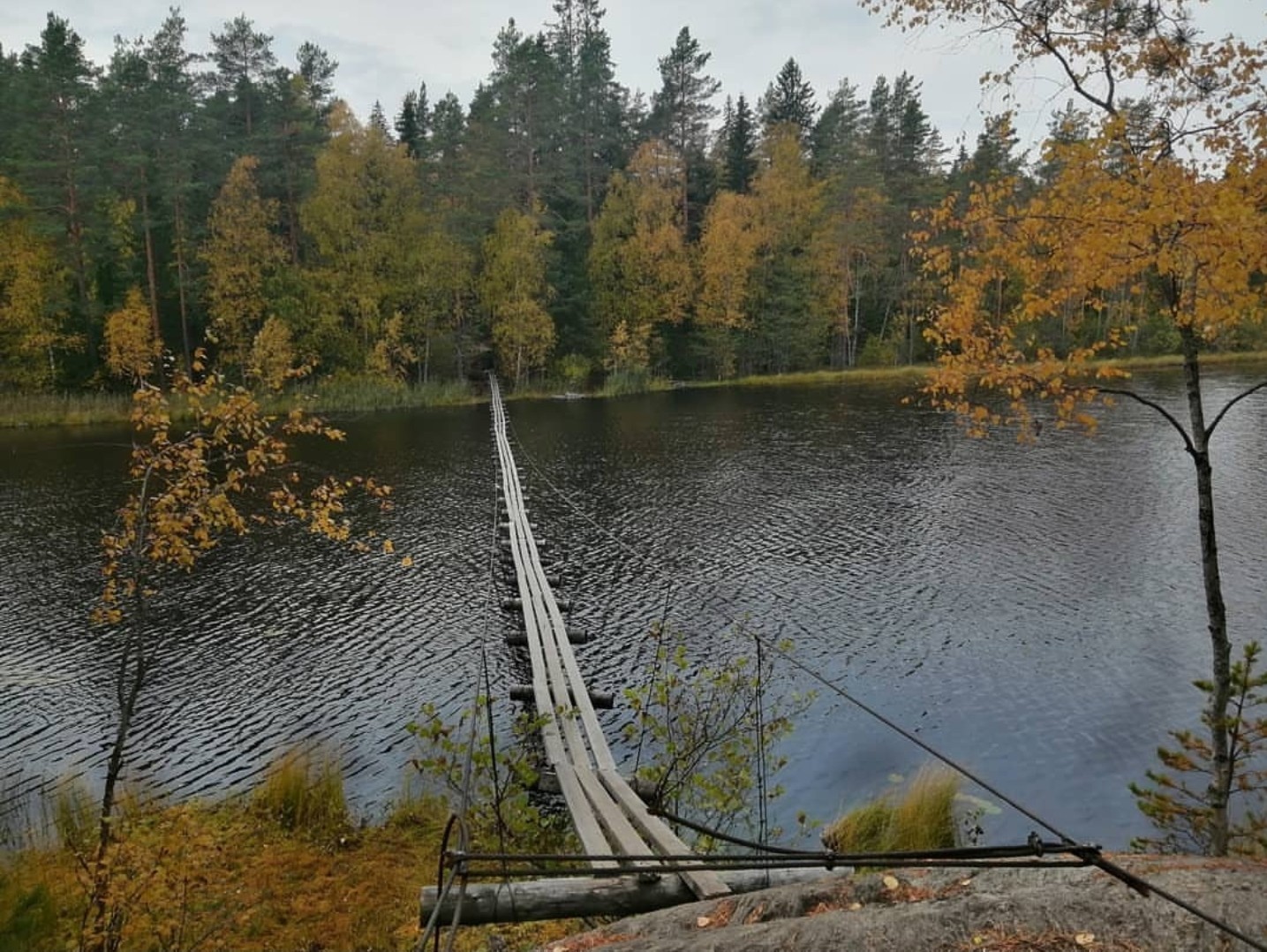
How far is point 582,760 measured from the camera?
789cm

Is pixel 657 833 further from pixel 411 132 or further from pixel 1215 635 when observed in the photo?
pixel 411 132

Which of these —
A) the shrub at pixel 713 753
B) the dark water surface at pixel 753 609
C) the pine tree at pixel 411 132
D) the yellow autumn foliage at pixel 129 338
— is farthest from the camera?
the pine tree at pixel 411 132

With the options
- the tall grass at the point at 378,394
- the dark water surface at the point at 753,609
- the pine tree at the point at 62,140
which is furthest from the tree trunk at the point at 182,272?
the dark water surface at the point at 753,609

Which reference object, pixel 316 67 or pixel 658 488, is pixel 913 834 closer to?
pixel 658 488

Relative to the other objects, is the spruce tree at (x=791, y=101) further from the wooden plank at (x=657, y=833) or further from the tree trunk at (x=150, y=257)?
the wooden plank at (x=657, y=833)

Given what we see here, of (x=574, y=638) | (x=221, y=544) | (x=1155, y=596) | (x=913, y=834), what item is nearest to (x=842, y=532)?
(x=1155, y=596)

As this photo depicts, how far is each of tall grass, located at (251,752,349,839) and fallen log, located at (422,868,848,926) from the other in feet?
17.0

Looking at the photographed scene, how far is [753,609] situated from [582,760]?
7666mm

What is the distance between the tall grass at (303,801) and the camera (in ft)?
29.2

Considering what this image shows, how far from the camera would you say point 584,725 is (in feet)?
28.8

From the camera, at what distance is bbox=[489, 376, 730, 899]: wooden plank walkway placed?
563cm

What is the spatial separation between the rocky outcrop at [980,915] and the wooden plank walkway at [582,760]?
541 mm

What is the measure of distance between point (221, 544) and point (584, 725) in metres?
14.1

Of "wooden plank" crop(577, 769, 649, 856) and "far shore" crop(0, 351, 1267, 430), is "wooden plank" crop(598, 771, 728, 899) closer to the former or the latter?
"wooden plank" crop(577, 769, 649, 856)
